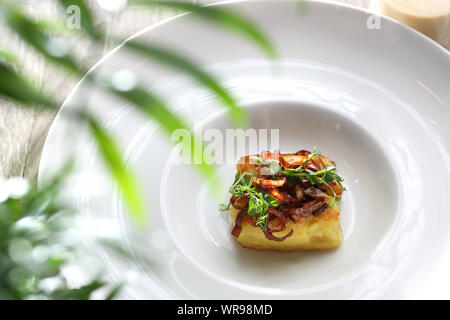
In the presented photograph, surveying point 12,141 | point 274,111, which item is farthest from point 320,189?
point 12,141

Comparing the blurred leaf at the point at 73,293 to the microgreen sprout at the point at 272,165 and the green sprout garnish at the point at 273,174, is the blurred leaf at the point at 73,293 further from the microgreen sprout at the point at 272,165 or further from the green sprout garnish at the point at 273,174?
the microgreen sprout at the point at 272,165

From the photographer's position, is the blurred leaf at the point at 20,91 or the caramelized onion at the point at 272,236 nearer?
the blurred leaf at the point at 20,91

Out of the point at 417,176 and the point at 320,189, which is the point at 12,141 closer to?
the point at 320,189
